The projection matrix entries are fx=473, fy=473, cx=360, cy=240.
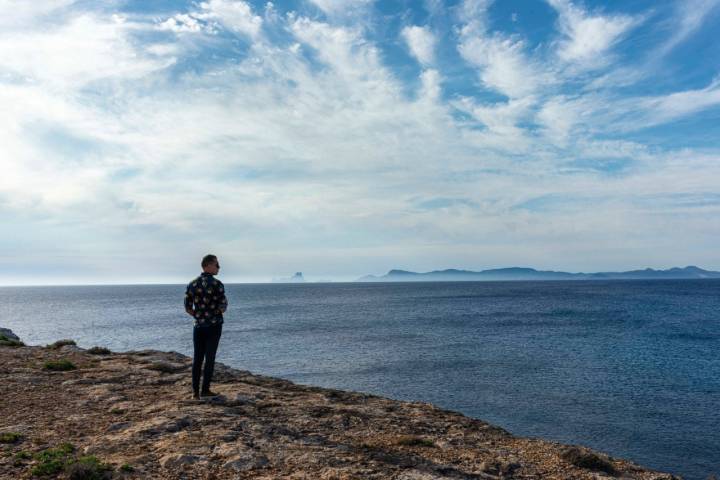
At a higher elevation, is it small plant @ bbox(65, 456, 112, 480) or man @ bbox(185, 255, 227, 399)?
man @ bbox(185, 255, 227, 399)

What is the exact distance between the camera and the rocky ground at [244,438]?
8164 millimetres

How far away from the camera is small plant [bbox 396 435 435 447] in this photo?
10.5 meters

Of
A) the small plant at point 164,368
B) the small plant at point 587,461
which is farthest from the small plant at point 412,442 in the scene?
the small plant at point 164,368

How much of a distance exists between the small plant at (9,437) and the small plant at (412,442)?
762 centimetres

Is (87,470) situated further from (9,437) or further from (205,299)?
(205,299)

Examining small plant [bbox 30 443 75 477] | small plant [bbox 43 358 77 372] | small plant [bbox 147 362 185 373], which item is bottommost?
small plant [bbox 147 362 185 373]

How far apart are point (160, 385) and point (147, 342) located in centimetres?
4848

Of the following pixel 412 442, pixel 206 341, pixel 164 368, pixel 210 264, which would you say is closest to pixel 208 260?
pixel 210 264

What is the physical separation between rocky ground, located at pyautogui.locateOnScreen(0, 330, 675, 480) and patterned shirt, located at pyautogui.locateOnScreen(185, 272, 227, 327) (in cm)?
224

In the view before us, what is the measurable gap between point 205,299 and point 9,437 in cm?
468

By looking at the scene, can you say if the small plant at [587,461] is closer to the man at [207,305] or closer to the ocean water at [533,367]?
the man at [207,305]

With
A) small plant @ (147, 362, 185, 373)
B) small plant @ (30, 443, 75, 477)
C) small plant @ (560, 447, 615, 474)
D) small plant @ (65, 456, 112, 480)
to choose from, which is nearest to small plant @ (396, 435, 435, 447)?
small plant @ (560, 447, 615, 474)

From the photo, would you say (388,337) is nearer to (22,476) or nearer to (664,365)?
(664,365)

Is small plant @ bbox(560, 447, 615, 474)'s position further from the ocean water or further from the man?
the ocean water
